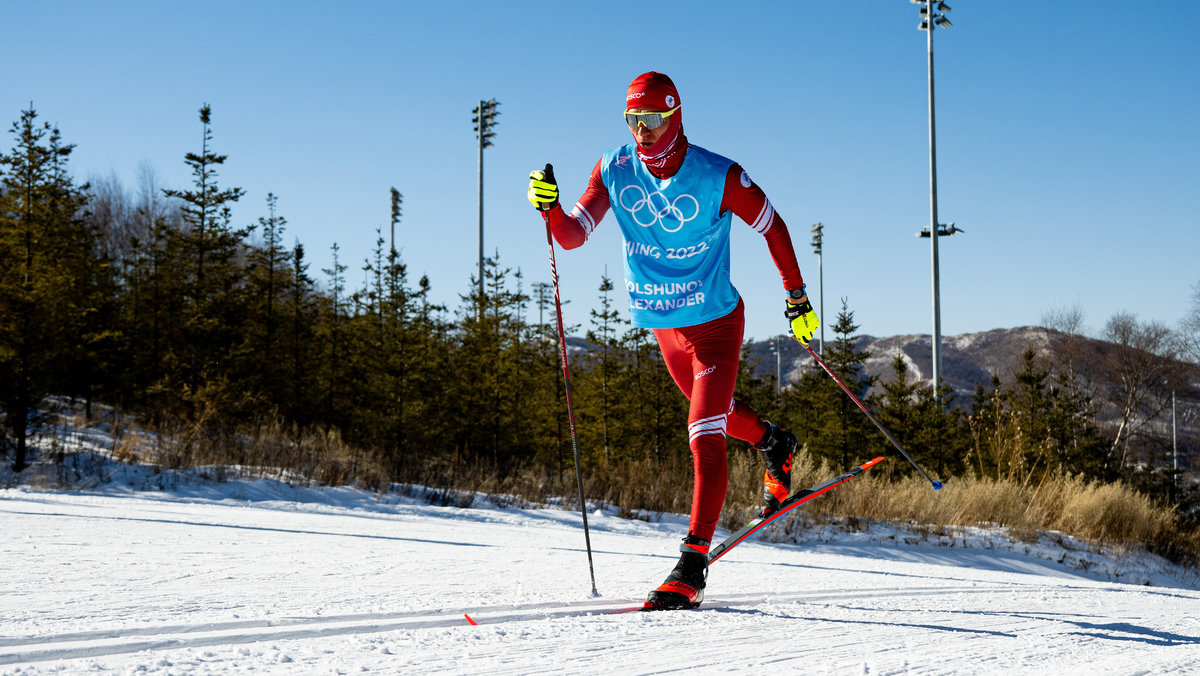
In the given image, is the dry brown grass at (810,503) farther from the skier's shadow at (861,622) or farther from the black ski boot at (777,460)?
the skier's shadow at (861,622)

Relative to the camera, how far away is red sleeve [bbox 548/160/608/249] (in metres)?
3.49

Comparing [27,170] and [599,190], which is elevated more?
[27,170]

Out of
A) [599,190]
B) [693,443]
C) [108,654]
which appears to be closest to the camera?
[108,654]

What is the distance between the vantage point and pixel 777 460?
3.95 metres

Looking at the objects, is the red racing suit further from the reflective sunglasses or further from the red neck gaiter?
the reflective sunglasses

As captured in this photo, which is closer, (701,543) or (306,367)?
(701,543)

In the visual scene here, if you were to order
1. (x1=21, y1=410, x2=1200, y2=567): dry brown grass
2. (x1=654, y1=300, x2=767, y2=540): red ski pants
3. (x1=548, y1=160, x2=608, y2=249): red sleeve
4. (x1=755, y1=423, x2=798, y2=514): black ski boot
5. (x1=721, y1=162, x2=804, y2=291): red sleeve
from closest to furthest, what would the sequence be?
(x1=654, y1=300, x2=767, y2=540): red ski pants, (x1=721, y1=162, x2=804, y2=291): red sleeve, (x1=548, y1=160, x2=608, y2=249): red sleeve, (x1=755, y1=423, x2=798, y2=514): black ski boot, (x1=21, y1=410, x2=1200, y2=567): dry brown grass

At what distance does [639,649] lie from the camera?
1882mm

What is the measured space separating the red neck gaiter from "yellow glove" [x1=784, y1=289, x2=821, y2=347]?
92 cm

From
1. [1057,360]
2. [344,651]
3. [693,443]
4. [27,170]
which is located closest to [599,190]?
[693,443]

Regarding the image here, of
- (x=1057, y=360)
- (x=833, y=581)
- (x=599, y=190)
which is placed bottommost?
(x=833, y=581)

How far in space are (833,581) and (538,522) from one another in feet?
13.1

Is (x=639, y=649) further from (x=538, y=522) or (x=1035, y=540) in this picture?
(x=1035, y=540)

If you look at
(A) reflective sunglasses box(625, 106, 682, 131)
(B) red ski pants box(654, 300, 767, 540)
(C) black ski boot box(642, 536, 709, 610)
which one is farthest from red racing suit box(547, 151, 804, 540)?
(A) reflective sunglasses box(625, 106, 682, 131)
